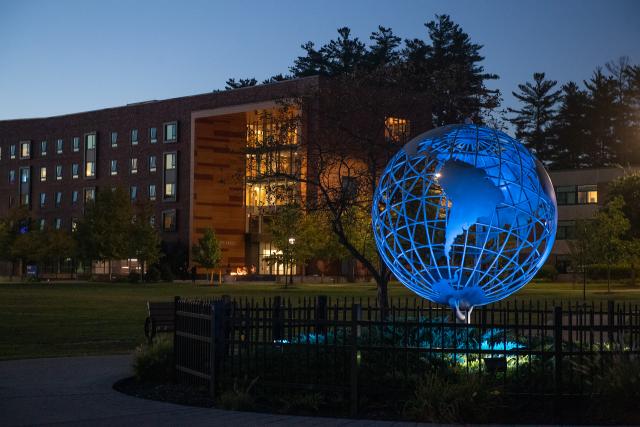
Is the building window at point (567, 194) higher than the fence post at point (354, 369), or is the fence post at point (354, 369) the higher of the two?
the building window at point (567, 194)

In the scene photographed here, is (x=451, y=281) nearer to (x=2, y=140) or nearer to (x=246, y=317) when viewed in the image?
(x=246, y=317)

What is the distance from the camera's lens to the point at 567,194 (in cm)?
8919

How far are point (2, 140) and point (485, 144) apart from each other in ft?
333

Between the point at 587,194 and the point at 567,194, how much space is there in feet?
6.57

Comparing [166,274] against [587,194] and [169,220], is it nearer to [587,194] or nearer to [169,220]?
[169,220]

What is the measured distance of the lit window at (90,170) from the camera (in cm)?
9588

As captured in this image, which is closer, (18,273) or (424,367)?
(424,367)

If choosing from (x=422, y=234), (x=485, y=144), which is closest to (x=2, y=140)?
(x=422, y=234)

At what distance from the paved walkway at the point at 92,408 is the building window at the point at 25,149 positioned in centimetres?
9334

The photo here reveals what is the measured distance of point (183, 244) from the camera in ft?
282

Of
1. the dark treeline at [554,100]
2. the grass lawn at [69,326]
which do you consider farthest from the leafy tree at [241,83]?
the grass lawn at [69,326]

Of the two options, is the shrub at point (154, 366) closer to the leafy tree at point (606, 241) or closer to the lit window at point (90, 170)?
the leafy tree at point (606, 241)

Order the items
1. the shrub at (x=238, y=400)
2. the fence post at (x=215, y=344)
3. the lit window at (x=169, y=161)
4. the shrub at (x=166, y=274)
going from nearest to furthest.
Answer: the shrub at (x=238, y=400) < the fence post at (x=215, y=344) < the shrub at (x=166, y=274) < the lit window at (x=169, y=161)

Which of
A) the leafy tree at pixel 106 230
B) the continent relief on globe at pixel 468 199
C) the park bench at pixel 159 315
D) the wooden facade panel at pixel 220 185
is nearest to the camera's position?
the continent relief on globe at pixel 468 199
